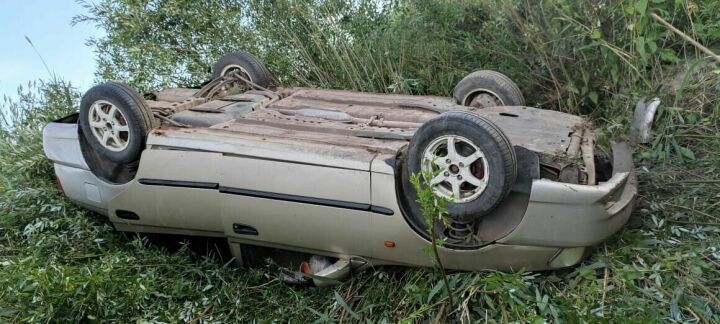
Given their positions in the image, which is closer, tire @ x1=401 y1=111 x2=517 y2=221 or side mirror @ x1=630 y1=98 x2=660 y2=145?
tire @ x1=401 y1=111 x2=517 y2=221

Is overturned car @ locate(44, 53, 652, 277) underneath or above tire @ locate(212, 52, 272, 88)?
underneath

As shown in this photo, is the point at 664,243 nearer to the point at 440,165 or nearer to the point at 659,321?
the point at 659,321

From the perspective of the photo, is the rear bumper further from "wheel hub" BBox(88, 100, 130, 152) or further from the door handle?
"wheel hub" BBox(88, 100, 130, 152)

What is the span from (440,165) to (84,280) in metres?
2.05

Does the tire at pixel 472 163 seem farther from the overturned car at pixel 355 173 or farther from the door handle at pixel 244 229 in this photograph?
the door handle at pixel 244 229

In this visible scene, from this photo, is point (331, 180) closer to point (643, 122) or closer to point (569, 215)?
point (569, 215)

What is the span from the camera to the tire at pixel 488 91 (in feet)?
14.3

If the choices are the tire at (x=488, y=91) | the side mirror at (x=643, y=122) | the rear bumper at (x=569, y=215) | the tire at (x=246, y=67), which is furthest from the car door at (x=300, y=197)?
the side mirror at (x=643, y=122)

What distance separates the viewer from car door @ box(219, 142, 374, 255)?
131 inches

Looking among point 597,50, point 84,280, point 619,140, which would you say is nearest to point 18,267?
point 84,280

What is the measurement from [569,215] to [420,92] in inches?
119

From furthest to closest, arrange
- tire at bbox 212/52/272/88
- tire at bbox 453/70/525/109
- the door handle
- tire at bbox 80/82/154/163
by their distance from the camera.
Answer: tire at bbox 212/52/272/88, tire at bbox 453/70/525/109, tire at bbox 80/82/154/163, the door handle

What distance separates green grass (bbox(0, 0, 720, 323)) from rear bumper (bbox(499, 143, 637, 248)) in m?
0.19

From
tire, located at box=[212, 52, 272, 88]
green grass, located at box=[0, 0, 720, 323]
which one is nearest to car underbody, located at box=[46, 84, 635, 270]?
green grass, located at box=[0, 0, 720, 323]
